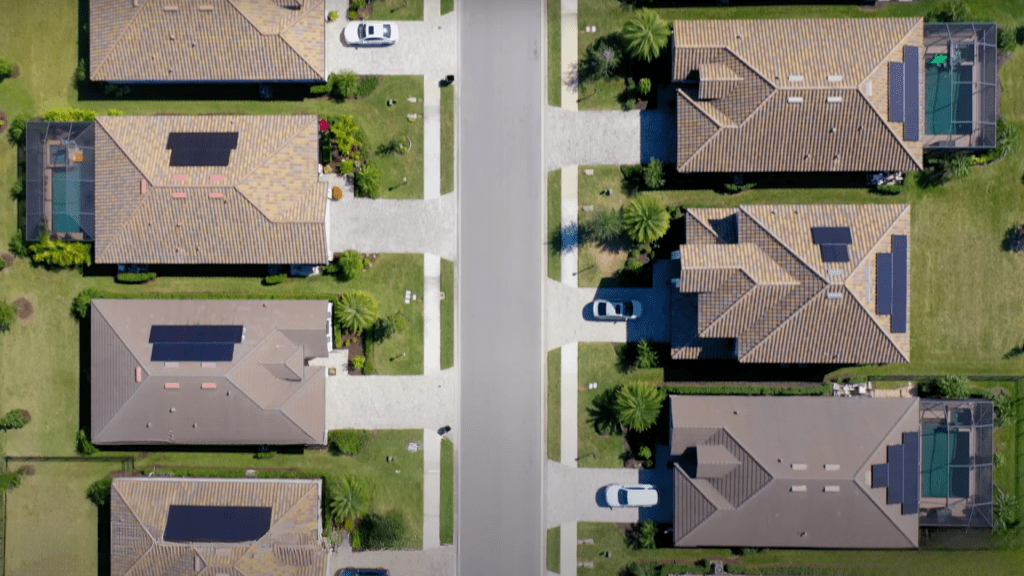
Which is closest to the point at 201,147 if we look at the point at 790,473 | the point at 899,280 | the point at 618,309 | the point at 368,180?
the point at 368,180

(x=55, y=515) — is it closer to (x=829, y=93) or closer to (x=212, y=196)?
(x=212, y=196)

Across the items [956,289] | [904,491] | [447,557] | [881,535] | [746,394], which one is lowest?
[447,557]

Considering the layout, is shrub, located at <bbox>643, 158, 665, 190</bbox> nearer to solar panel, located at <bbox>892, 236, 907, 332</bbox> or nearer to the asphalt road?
the asphalt road

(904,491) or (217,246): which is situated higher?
(217,246)

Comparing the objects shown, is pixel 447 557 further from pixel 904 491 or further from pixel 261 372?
pixel 904 491

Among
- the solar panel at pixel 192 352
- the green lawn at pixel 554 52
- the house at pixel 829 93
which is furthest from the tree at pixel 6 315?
the house at pixel 829 93

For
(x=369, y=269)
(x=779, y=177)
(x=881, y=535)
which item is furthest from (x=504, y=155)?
(x=881, y=535)

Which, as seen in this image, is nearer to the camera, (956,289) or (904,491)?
(904,491)
